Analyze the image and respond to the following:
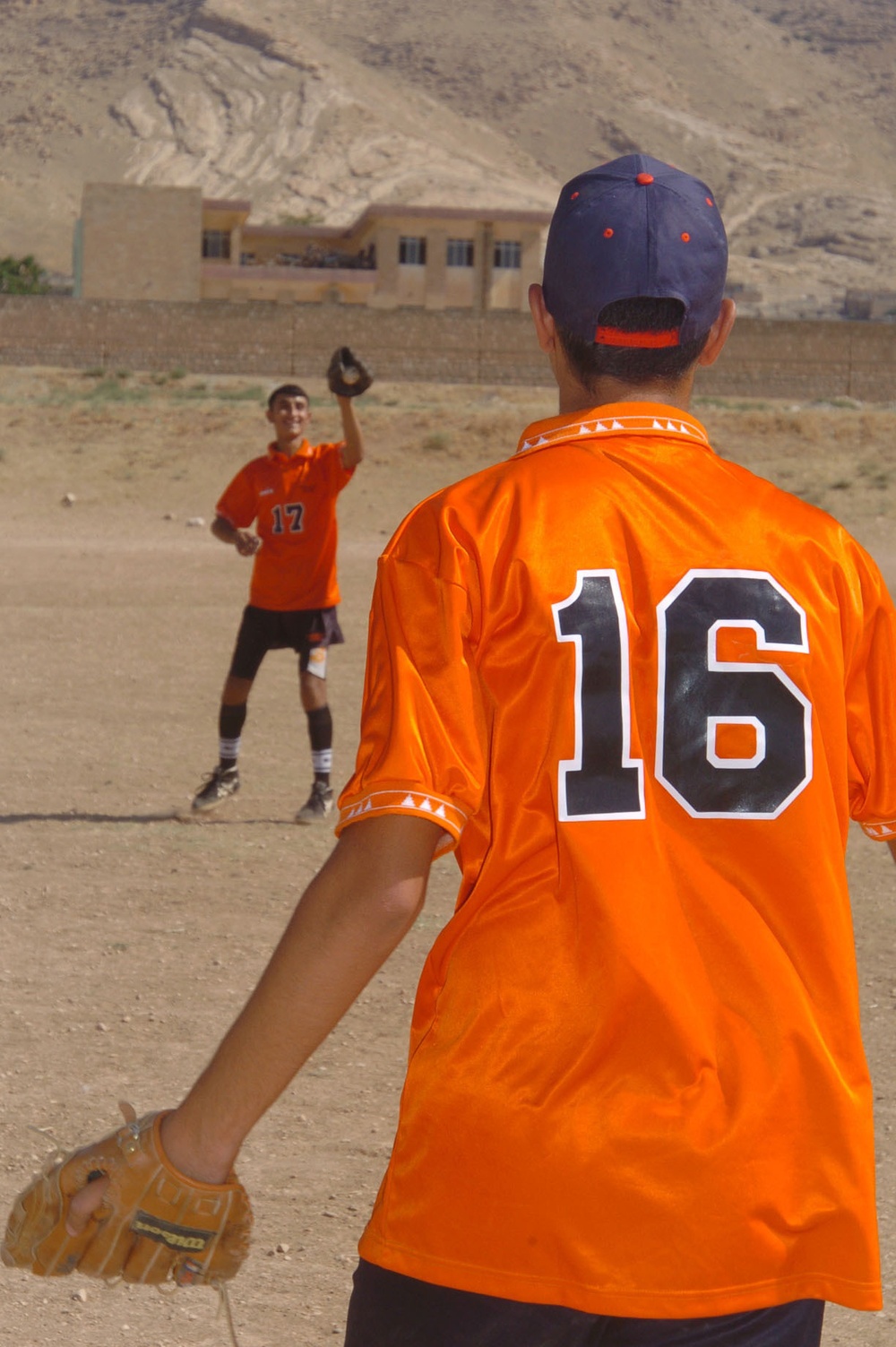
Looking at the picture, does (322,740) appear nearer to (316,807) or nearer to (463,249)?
(316,807)

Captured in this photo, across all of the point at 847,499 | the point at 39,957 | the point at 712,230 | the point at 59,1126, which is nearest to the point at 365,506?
the point at 847,499

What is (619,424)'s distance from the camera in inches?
79.2

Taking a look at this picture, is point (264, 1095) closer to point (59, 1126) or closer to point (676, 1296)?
point (676, 1296)

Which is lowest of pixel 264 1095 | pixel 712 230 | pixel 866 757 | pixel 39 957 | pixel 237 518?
pixel 39 957

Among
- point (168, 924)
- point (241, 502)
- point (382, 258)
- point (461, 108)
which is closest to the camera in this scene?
point (168, 924)

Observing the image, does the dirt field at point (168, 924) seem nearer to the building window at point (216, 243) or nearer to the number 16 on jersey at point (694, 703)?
the number 16 on jersey at point (694, 703)

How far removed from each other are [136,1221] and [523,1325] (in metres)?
0.46

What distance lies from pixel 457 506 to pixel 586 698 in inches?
10.4

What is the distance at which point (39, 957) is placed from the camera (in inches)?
252

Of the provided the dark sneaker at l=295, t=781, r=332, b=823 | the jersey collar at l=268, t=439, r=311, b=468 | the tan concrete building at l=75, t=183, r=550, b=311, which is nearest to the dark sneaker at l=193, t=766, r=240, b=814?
the dark sneaker at l=295, t=781, r=332, b=823

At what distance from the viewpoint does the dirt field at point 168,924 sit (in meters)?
4.06

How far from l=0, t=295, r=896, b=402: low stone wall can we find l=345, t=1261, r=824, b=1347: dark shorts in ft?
123

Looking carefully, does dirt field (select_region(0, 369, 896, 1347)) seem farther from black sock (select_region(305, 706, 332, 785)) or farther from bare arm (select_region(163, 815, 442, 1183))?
bare arm (select_region(163, 815, 442, 1183))

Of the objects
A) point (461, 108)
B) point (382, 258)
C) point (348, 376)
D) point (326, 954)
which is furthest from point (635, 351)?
point (461, 108)
